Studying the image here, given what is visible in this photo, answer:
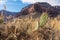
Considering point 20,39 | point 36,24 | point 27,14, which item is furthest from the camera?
point 27,14

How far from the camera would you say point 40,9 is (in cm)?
1014

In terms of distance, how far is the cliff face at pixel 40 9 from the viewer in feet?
32.5

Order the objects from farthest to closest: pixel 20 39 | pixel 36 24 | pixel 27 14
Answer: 1. pixel 27 14
2. pixel 36 24
3. pixel 20 39

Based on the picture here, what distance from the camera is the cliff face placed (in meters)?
9.91

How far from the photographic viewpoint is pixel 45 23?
666 cm

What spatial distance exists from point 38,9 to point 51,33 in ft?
13.1

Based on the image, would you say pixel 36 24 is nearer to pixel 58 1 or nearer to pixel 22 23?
pixel 22 23

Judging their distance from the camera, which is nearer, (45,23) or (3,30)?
(3,30)

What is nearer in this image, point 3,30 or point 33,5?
point 3,30

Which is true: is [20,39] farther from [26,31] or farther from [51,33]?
[51,33]

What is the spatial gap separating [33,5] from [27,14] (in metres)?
0.57

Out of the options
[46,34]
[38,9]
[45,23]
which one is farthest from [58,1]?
[46,34]

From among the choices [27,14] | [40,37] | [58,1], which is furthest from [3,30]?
[58,1]

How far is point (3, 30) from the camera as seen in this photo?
19.5 feet
